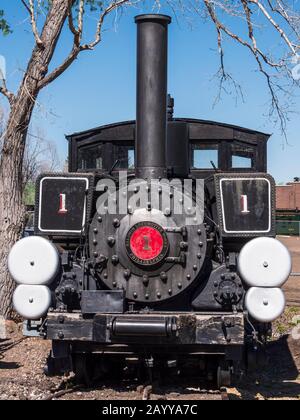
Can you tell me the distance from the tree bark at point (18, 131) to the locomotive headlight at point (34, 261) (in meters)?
3.50

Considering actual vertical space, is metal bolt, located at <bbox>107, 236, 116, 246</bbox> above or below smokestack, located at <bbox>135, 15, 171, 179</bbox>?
below

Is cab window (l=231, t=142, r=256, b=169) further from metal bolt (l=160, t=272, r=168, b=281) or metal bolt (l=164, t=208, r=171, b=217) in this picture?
metal bolt (l=160, t=272, r=168, b=281)

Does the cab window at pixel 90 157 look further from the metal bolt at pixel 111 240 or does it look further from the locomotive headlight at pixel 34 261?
the locomotive headlight at pixel 34 261

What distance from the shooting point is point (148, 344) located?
220 inches

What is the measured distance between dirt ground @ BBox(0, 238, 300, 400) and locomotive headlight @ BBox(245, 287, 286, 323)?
2.58 feet

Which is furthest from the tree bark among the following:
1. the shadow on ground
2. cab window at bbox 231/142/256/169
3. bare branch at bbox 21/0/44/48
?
the shadow on ground

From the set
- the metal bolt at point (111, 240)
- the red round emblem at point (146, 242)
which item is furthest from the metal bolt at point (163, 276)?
the metal bolt at point (111, 240)

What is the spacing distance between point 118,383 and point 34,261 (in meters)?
1.48

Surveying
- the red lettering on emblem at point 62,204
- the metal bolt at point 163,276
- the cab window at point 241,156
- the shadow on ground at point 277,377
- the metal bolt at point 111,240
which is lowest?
the shadow on ground at point 277,377

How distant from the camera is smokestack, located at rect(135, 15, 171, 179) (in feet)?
19.9

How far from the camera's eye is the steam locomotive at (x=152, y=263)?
5488mm

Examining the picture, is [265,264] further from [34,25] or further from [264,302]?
[34,25]

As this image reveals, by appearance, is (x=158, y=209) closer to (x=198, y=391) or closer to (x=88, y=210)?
(x=88, y=210)
